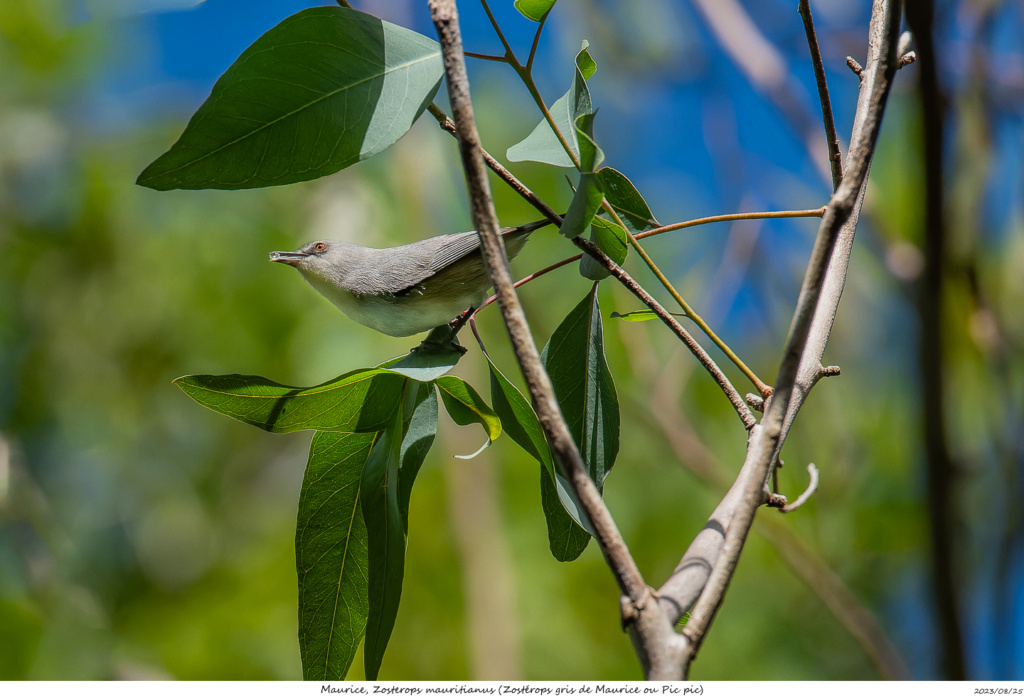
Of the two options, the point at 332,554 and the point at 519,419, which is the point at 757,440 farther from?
the point at 332,554

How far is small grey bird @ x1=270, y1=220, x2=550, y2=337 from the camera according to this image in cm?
78

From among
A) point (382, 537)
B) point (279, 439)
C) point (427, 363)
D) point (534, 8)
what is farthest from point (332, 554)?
point (279, 439)

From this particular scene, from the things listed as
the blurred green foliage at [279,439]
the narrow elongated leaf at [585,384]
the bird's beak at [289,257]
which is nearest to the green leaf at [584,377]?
the narrow elongated leaf at [585,384]

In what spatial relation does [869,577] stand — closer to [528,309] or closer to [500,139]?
[528,309]

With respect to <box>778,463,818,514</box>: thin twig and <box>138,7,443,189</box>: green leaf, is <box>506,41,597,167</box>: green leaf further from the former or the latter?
<box>778,463,818,514</box>: thin twig

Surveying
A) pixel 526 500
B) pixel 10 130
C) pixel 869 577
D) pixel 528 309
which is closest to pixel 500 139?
pixel 528 309

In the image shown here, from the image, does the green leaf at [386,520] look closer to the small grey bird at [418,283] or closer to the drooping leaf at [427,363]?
the drooping leaf at [427,363]

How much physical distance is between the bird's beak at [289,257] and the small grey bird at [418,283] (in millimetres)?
117

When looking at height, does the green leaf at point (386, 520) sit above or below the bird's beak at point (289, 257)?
below

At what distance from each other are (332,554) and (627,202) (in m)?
0.47

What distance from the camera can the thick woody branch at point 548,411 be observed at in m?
0.36

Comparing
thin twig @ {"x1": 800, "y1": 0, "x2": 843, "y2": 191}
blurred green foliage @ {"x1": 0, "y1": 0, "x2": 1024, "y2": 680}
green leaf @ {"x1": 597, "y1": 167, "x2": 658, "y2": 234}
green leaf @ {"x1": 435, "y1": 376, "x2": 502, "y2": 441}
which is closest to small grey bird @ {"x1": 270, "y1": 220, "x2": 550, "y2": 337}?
green leaf @ {"x1": 597, "y1": 167, "x2": 658, "y2": 234}

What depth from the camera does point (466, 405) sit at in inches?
23.5

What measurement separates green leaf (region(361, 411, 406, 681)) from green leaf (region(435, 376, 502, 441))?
7 centimetres
